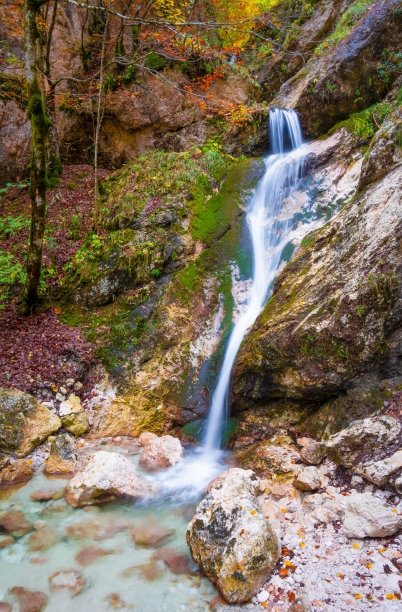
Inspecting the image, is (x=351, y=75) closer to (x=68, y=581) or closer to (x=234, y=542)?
(x=234, y=542)

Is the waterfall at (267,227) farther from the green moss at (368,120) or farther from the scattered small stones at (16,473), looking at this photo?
the scattered small stones at (16,473)

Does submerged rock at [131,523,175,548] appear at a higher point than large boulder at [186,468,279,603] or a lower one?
lower

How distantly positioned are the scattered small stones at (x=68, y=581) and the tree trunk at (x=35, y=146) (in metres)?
5.14

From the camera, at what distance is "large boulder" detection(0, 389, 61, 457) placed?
4.57 metres

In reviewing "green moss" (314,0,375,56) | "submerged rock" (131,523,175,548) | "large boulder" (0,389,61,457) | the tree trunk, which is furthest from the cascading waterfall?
the tree trunk

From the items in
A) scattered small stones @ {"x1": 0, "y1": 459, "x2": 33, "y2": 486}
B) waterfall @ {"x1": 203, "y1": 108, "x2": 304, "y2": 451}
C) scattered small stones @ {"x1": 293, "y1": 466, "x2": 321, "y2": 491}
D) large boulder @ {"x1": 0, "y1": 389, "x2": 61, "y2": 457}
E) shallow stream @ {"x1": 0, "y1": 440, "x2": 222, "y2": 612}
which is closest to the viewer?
shallow stream @ {"x1": 0, "y1": 440, "x2": 222, "y2": 612}

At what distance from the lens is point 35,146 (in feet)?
19.3

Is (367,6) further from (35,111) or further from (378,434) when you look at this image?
(378,434)

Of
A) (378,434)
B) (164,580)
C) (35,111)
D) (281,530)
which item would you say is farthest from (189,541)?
(35,111)

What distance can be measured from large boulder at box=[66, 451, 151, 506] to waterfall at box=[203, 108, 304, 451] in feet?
5.17

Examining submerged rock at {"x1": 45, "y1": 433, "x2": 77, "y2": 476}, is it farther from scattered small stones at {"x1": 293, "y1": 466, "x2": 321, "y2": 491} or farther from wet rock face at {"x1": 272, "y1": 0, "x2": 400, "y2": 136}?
wet rock face at {"x1": 272, "y1": 0, "x2": 400, "y2": 136}

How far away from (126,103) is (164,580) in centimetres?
1335

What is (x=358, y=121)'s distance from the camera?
305 inches

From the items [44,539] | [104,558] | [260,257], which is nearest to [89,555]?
[104,558]
